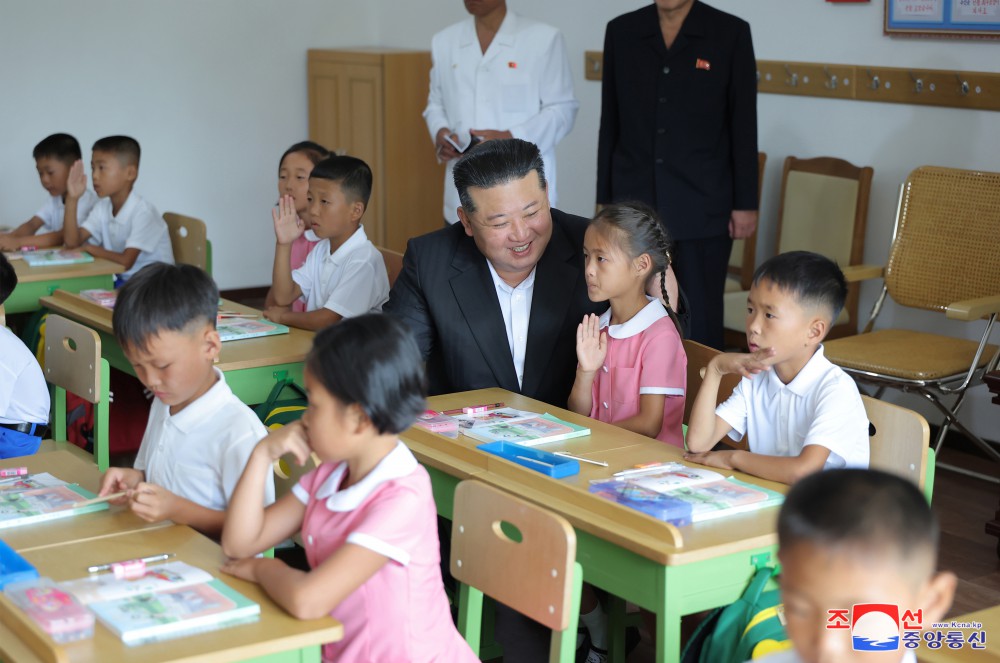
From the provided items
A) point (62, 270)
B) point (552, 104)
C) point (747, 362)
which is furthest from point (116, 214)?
point (747, 362)

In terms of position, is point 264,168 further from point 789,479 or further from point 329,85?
point 789,479

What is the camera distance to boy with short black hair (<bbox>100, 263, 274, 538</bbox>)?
2.14m

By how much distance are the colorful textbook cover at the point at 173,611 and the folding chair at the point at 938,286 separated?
2708 millimetres

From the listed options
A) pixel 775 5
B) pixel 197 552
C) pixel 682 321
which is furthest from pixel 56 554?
pixel 775 5

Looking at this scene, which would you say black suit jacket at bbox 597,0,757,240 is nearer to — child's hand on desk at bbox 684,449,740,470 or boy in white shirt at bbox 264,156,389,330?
boy in white shirt at bbox 264,156,389,330

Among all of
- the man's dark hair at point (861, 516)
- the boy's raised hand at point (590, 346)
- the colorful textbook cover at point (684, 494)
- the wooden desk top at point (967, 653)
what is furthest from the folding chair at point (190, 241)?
the man's dark hair at point (861, 516)

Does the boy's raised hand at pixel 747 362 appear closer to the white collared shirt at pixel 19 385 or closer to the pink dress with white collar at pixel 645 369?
the pink dress with white collar at pixel 645 369

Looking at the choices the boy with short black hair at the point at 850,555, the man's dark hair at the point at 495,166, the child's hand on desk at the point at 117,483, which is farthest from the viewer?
the man's dark hair at the point at 495,166

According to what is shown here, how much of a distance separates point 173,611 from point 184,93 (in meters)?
5.95

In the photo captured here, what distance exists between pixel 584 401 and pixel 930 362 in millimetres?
Answer: 1593

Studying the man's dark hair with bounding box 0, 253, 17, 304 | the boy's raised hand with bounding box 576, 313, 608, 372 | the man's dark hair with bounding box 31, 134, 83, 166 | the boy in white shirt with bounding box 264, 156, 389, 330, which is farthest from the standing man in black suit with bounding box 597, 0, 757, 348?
the man's dark hair with bounding box 31, 134, 83, 166

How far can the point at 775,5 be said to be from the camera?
511cm

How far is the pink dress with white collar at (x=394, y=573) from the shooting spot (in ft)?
5.62

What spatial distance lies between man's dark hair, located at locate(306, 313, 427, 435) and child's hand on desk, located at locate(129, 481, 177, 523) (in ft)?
1.49
